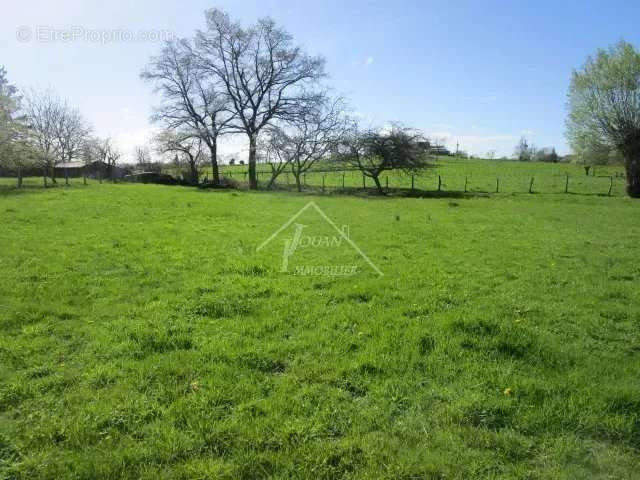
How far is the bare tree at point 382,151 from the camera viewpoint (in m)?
29.5

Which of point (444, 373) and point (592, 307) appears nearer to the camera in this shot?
point (444, 373)

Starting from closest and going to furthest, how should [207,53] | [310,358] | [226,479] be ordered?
[226,479]
[310,358]
[207,53]

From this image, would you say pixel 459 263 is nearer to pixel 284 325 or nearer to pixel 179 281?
pixel 284 325

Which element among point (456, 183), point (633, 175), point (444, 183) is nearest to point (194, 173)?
point (444, 183)

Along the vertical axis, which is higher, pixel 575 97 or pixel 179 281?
pixel 575 97

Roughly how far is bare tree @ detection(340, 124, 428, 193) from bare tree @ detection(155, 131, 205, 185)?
1457 cm

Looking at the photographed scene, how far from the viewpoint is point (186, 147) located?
122 feet

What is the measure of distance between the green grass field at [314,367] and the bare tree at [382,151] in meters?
22.3

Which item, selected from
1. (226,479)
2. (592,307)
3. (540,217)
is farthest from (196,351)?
(540,217)

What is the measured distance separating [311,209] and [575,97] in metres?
24.0

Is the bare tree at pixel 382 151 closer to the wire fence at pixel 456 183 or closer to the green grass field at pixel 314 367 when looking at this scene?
the wire fence at pixel 456 183

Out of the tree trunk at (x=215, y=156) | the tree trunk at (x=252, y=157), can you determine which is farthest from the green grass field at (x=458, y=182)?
the tree trunk at (x=215, y=156)

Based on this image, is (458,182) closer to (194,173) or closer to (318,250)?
(194,173)

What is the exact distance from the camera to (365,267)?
25.5 feet
